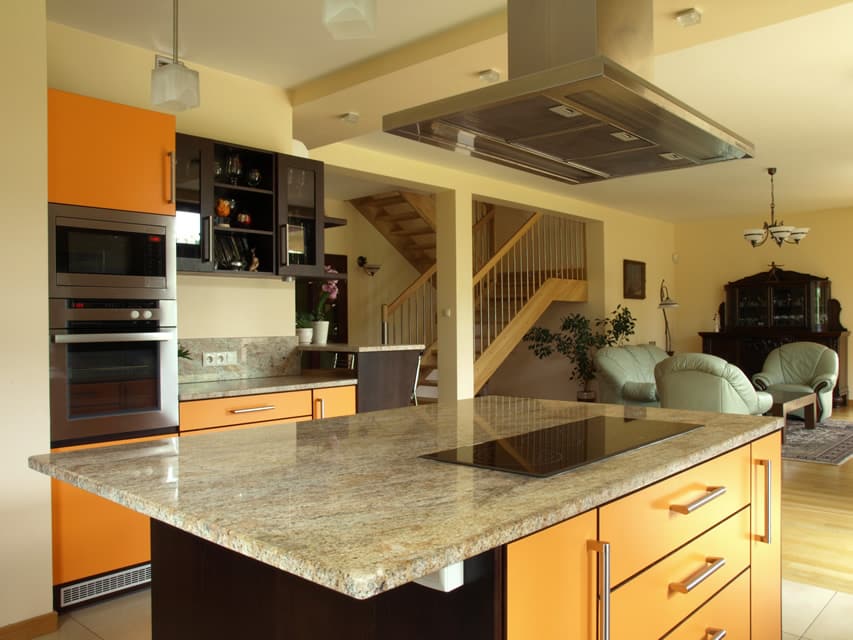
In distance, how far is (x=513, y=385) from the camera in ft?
33.3

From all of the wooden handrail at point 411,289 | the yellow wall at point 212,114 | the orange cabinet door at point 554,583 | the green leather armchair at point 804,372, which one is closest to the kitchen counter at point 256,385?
the yellow wall at point 212,114

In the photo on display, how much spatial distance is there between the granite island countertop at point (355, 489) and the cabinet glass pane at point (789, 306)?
331 inches

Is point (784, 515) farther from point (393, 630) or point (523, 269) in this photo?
point (523, 269)

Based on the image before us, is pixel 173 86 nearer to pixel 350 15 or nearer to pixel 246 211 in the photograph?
pixel 350 15

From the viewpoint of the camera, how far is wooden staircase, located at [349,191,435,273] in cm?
834

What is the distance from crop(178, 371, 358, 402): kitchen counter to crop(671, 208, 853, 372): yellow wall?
8043 mm

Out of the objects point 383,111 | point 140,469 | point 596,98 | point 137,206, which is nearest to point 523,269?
point 383,111

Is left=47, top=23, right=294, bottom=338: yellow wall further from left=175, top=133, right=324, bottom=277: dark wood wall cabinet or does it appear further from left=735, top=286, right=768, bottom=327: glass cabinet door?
left=735, top=286, right=768, bottom=327: glass cabinet door

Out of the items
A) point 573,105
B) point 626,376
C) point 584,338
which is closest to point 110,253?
point 573,105

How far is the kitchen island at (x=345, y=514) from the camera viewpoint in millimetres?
954

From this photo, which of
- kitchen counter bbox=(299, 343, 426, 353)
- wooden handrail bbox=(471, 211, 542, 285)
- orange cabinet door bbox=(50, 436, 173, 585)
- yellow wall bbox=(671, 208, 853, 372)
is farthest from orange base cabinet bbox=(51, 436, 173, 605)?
yellow wall bbox=(671, 208, 853, 372)

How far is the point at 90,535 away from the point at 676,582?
2.35 metres

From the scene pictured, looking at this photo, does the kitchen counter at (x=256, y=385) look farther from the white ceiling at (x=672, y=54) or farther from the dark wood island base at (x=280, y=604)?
the white ceiling at (x=672, y=54)

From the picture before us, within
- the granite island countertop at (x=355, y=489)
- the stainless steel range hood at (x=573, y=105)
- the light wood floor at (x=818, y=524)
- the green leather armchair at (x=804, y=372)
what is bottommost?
the light wood floor at (x=818, y=524)
